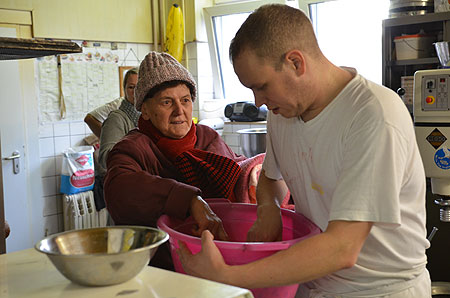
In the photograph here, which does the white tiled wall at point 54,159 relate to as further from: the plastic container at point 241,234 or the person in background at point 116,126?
the plastic container at point 241,234

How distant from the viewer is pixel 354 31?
16.9 feet

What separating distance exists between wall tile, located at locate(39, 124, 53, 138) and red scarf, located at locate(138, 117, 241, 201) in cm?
339

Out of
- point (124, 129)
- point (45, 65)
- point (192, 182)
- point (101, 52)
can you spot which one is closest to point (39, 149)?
point (45, 65)

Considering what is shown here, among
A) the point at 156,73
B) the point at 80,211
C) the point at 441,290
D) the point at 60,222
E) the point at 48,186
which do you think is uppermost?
the point at 156,73

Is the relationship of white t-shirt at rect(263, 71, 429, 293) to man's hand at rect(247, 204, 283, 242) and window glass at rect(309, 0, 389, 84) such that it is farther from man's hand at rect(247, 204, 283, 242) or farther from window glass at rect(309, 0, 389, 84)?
window glass at rect(309, 0, 389, 84)

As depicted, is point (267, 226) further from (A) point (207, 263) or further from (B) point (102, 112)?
(B) point (102, 112)

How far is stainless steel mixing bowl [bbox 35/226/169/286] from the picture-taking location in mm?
1053

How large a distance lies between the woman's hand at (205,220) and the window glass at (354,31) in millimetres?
3752

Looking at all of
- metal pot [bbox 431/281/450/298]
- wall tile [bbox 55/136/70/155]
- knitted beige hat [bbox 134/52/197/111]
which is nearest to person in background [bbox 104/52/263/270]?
knitted beige hat [bbox 134/52/197/111]

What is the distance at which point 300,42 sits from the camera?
1413 millimetres

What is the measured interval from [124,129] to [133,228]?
8.10ft

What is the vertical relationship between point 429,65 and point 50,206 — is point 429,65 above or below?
above

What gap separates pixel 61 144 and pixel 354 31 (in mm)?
3023

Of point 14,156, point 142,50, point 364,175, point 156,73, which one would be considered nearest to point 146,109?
point 156,73
